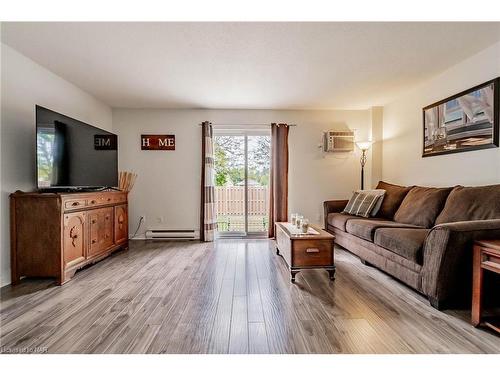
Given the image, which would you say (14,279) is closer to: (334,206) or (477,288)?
(477,288)

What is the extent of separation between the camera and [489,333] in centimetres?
159

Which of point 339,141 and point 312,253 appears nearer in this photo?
point 312,253

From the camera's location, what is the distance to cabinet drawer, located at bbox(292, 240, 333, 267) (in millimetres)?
2488

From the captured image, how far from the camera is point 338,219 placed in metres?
3.65

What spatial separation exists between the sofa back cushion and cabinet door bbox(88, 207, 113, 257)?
3790 millimetres

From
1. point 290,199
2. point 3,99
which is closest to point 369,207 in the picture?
point 290,199

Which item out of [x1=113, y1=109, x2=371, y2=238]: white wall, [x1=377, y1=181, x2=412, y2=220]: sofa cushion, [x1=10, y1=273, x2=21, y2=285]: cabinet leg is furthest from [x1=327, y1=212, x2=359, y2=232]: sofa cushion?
[x1=10, y1=273, x2=21, y2=285]: cabinet leg

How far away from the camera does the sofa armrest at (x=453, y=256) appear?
1787 millimetres

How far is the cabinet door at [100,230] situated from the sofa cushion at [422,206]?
145 inches

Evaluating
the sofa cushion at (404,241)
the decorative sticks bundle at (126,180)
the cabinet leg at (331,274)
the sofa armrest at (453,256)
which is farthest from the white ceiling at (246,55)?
the cabinet leg at (331,274)

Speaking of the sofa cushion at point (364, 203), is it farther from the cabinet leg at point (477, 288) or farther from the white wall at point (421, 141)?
the cabinet leg at point (477, 288)

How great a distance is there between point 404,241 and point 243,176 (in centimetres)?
287

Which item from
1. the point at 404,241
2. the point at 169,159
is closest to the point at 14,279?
the point at 169,159

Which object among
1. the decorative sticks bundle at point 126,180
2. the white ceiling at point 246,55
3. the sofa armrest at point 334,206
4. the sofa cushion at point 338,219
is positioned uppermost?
the white ceiling at point 246,55
